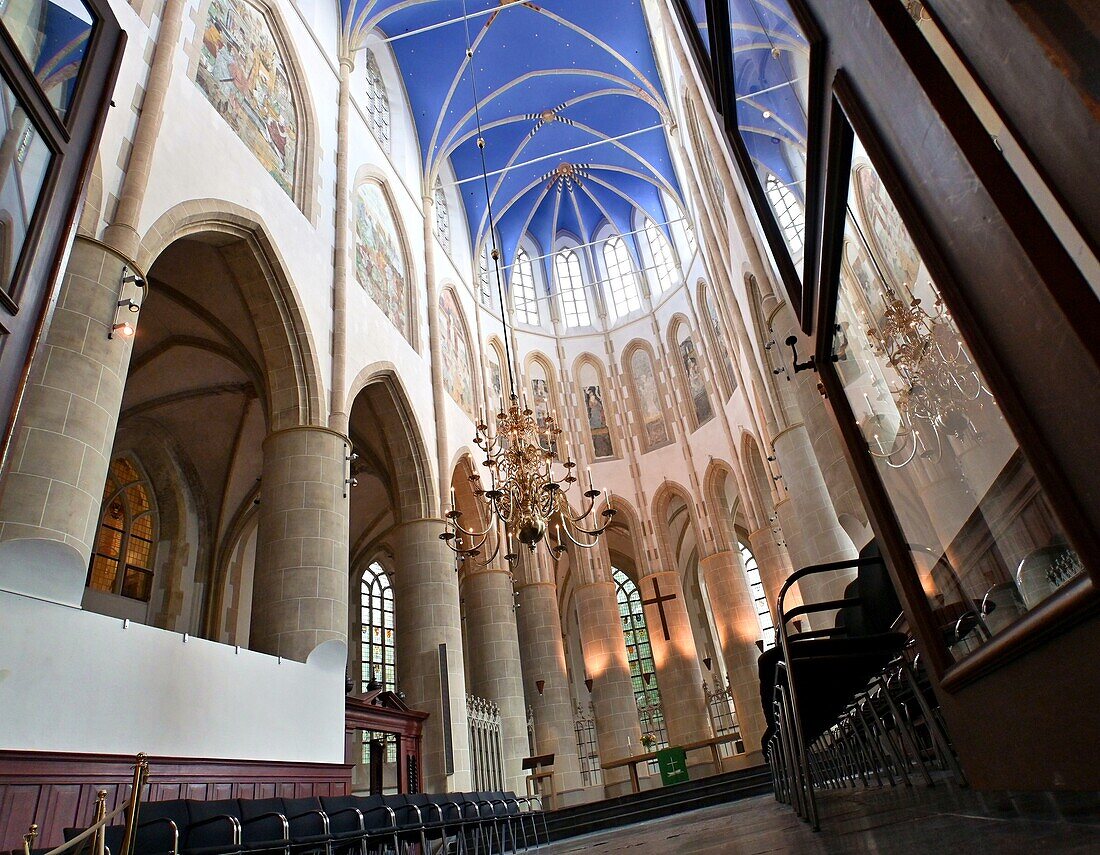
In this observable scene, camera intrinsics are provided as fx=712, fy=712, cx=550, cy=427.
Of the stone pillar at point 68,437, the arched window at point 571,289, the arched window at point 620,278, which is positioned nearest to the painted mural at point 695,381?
the arched window at point 620,278

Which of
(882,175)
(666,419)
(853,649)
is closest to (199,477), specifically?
(666,419)

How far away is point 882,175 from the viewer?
1.25 metres

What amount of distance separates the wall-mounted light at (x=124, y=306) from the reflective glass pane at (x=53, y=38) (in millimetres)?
3198

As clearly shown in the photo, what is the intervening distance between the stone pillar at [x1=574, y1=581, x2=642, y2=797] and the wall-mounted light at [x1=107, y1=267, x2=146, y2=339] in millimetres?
13788

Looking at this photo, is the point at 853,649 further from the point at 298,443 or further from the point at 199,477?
the point at 199,477

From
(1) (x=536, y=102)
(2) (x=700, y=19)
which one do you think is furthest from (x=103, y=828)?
(1) (x=536, y=102)

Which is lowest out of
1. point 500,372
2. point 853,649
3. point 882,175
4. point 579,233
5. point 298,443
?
point 853,649

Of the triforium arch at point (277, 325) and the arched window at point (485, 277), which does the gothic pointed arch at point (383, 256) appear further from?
the arched window at point (485, 277)

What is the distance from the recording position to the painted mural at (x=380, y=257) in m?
12.1

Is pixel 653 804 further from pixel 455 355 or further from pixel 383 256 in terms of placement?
pixel 383 256

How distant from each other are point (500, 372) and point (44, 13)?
16670 mm

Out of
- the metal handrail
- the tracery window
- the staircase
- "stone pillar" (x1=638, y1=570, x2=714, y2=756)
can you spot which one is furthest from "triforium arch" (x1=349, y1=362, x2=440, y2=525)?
the metal handrail

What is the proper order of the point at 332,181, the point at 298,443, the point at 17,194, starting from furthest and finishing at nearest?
the point at 332,181 < the point at 298,443 < the point at 17,194

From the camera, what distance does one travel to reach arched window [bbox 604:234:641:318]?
22.4 meters
